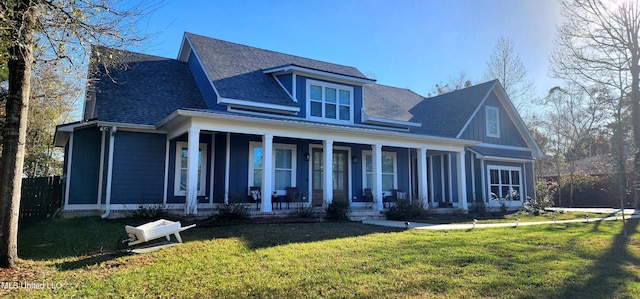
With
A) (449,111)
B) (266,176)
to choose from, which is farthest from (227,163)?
(449,111)

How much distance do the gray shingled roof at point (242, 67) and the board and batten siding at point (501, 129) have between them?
21.6 feet

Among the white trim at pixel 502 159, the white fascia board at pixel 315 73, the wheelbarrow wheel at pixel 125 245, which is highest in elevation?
the white fascia board at pixel 315 73

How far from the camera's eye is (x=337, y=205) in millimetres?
11586

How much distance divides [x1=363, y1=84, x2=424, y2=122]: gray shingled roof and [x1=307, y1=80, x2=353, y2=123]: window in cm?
103

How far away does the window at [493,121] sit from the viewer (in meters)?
19.2

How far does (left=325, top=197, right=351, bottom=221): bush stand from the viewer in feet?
37.9

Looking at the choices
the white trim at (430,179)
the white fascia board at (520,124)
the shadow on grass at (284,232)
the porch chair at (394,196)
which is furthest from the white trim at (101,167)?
the white fascia board at (520,124)

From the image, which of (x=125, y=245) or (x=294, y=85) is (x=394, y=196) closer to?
(x=294, y=85)

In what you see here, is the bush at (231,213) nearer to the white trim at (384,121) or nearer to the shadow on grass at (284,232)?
the shadow on grass at (284,232)

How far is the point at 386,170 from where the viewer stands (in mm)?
16328

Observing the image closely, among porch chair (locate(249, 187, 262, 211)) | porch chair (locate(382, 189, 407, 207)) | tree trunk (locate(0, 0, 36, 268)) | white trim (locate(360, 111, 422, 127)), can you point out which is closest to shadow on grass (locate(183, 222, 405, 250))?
tree trunk (locate(0, 0, 36, 268))

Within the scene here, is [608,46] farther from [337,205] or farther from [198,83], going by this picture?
[198,83]

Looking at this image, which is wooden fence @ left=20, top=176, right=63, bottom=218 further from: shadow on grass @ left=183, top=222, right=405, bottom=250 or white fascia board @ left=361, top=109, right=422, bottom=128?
white fascia board @ left=361, top=109, right=422, bottom=128

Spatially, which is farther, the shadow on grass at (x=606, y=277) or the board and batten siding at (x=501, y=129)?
the board and batten siding at (x=501, y=129)
